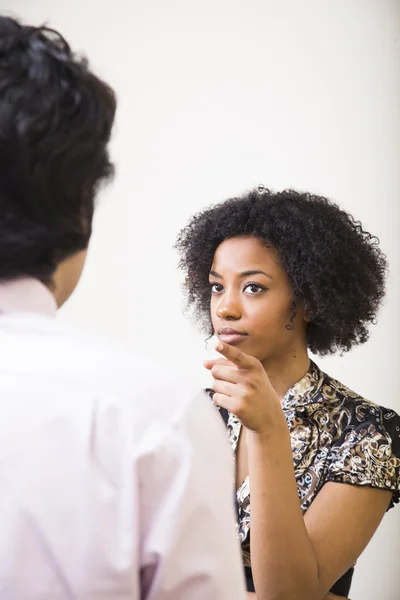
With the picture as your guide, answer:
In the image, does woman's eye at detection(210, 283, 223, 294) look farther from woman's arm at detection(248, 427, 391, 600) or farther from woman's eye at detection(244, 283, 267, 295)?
woman's arm at detection(248, 427, 391, 600)

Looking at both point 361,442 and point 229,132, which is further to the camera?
point 229,132

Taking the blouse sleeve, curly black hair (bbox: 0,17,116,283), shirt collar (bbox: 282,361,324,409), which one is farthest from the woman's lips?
curly black hair (bbox: 0,17,116,283)

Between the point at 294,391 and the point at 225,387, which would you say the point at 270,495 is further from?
the point at 294,391

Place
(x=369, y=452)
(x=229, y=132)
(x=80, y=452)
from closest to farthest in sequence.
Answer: (x=80, y=452)
(x=369, y=452)
(x=229, y=132)

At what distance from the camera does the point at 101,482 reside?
0.50m

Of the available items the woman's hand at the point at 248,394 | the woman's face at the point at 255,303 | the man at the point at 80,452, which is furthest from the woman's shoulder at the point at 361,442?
the man at the point at 80,452

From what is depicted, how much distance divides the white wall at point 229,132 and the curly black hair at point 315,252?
0.71 m

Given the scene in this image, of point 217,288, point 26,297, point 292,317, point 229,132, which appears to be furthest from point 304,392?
point 229,132

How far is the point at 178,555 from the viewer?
1.69 feet

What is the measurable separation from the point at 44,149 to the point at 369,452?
2.82ft

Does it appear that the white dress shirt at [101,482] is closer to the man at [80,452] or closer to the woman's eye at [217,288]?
the man at [80,452]

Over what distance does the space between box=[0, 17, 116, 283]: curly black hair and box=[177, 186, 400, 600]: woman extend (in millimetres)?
390

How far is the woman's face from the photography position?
128cm

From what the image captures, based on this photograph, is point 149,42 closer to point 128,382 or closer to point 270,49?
point 270,49
